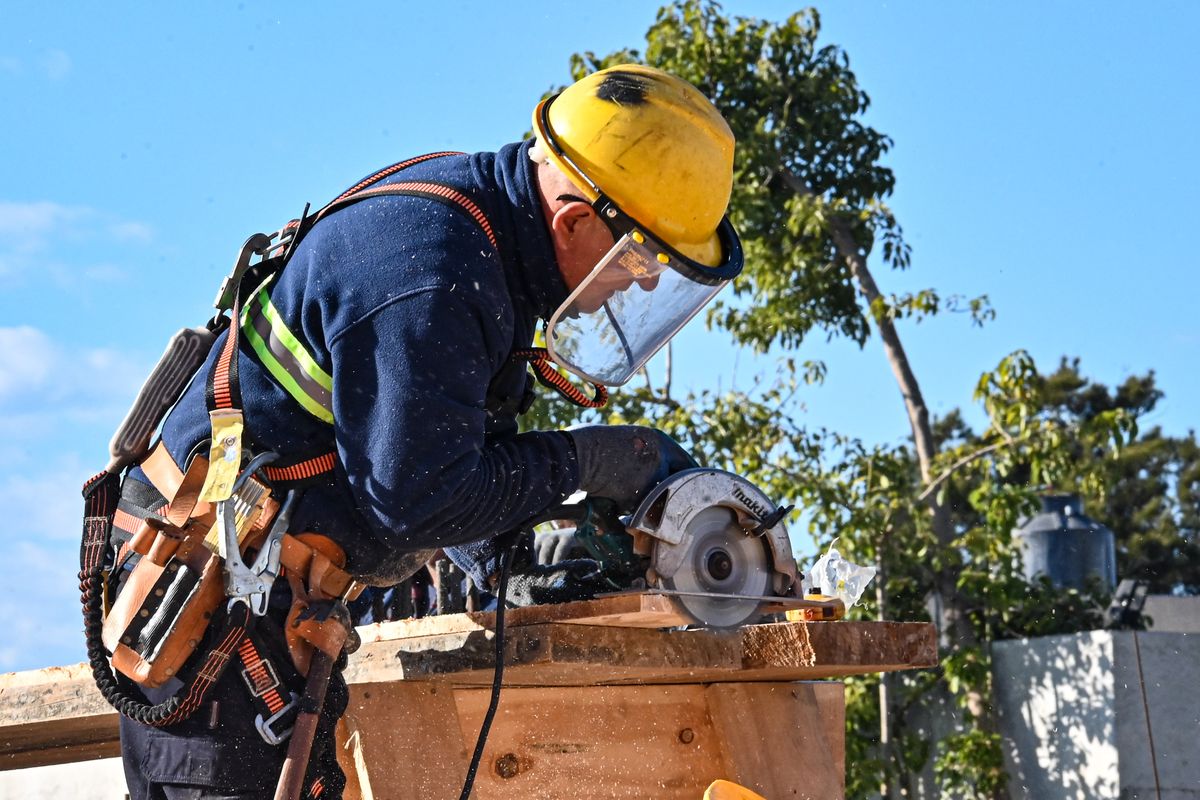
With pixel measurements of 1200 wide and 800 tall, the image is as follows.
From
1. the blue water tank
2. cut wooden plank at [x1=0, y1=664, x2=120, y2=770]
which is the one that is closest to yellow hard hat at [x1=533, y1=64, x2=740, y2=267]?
cut wooden plank at [x1=0, y1=664, x2=120, y2=770]

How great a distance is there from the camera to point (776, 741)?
280cm

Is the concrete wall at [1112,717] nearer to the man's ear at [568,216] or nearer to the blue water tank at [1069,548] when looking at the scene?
the blue water tank at [1069,548]

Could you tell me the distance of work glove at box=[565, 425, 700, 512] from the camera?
237 cm

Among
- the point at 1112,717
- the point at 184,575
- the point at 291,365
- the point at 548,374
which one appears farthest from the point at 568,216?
the point at 1112,717

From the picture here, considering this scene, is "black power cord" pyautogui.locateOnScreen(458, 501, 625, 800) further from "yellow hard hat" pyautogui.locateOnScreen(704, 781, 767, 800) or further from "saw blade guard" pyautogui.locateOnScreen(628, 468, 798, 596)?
"yellow hard hat" pyautogui.locateOnScreen(704, 781, 767, 800)

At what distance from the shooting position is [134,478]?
2344 millimetres

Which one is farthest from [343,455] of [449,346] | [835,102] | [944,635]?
[835,102]

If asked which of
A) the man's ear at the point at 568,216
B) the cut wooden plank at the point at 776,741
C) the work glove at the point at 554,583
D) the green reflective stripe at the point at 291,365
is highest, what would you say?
the man's ear at the point at 568,216

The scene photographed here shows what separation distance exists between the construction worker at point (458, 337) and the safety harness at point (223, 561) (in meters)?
0.02

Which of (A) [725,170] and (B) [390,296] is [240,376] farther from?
(A) [725,170]

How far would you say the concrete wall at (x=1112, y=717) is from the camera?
6707 mm

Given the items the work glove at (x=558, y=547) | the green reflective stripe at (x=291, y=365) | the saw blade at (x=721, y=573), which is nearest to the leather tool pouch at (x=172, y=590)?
the green reflective stripe at (x=291, y=365)

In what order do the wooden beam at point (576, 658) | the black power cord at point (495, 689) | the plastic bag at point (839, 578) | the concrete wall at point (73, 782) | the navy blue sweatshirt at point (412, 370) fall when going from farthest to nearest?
the concrete wall at point (73, 782) < the plastic bag at point (839, 578) < the wooden beam at point (576, 658) < the black power cord at point (495, 689) < the navy blue sweatshirt at point (412, 370)

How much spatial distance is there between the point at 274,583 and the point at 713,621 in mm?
814
